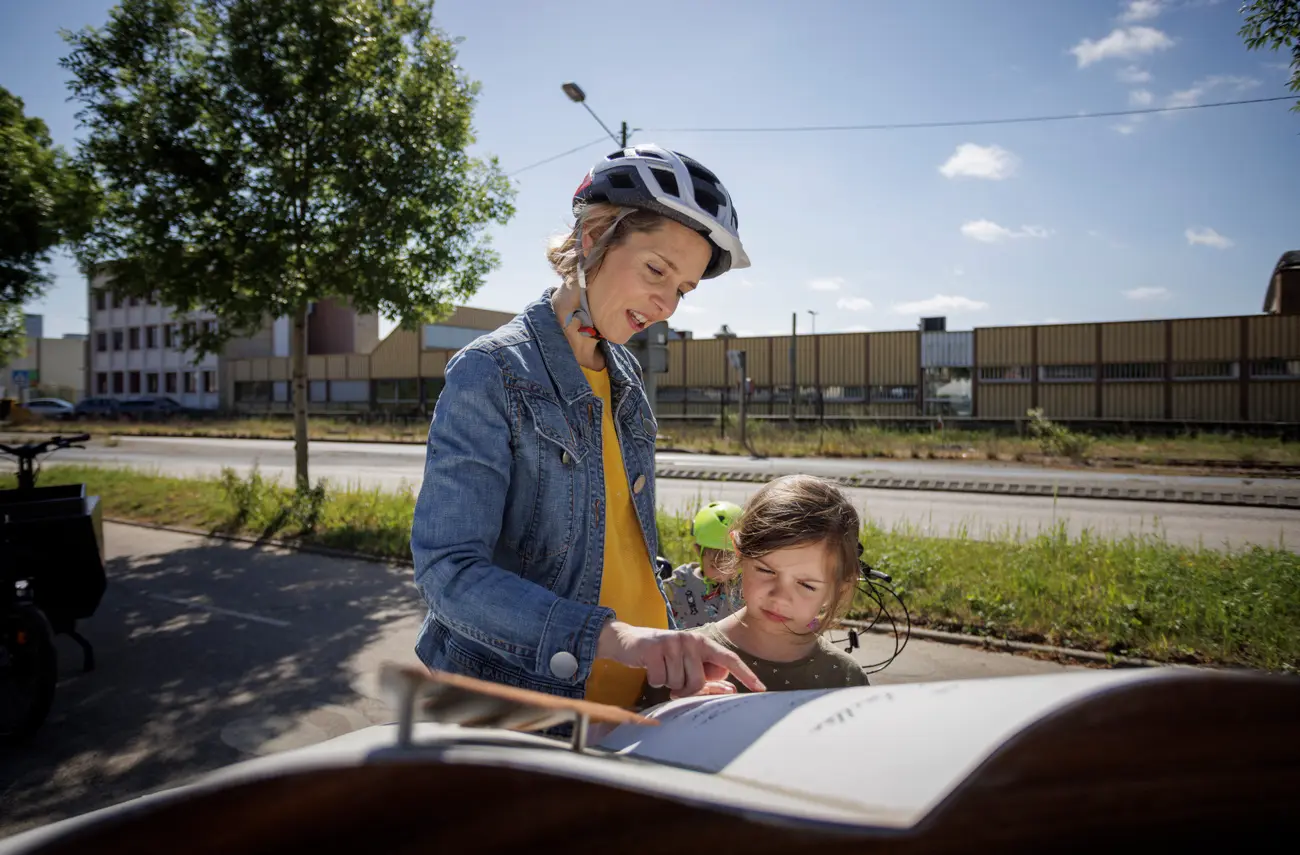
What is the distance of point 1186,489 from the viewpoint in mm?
13234

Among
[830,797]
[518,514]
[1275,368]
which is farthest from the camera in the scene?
[1275,368]

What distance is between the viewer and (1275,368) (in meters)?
30.0

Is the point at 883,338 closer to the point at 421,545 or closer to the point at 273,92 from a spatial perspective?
the point at 273,92

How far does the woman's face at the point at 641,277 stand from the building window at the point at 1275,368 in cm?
3739

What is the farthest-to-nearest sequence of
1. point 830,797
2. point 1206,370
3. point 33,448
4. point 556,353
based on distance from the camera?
point 1206,370
point 33,448
point 556,353
point 830,797

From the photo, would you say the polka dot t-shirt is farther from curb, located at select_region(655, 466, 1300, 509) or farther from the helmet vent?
curb, located at select_region(655, 466, 1300, 509)

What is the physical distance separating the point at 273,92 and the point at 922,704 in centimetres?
1098

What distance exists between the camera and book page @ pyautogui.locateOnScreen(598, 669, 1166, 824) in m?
0.60

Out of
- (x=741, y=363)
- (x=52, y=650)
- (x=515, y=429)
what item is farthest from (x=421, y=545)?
(x=741, y=363)

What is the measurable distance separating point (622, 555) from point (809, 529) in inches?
25.0

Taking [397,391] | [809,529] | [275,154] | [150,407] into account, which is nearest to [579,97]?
[275,154]

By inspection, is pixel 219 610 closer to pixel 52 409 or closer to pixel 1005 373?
pixel 1005 373

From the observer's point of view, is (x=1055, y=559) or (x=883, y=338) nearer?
(x=1055, y=559)

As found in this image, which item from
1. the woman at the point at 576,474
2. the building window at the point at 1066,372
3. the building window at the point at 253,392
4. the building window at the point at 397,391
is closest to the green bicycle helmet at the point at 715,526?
the woman at the point at 576,474
